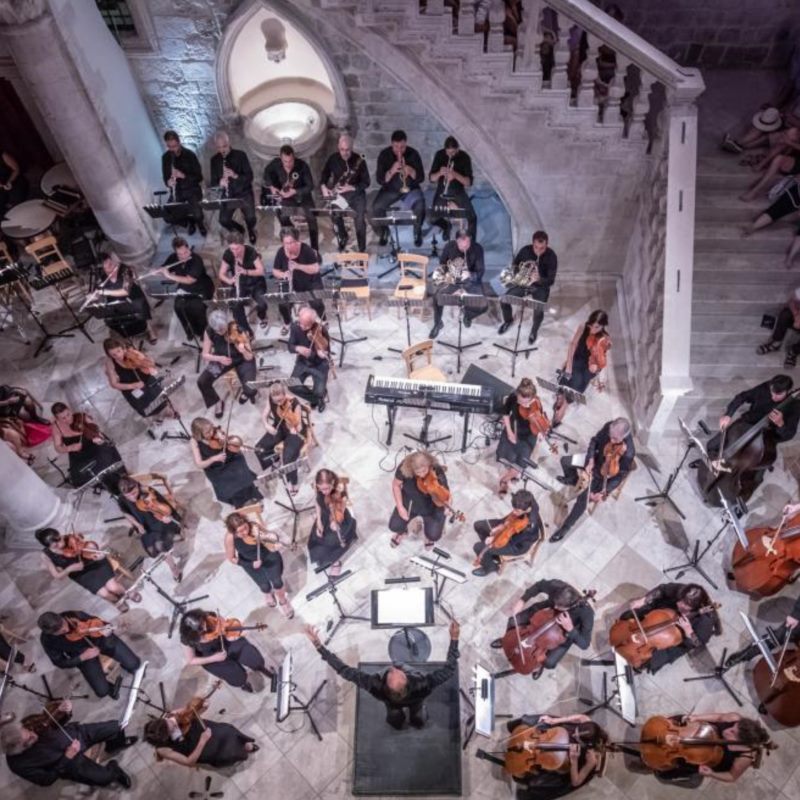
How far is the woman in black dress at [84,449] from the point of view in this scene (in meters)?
8.05

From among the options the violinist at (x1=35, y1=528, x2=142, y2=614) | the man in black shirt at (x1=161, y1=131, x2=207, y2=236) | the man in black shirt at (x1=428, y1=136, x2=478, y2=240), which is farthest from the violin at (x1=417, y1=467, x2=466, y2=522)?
the man in black shirt at (x1=161, y1=131, x2=207, y2=236)

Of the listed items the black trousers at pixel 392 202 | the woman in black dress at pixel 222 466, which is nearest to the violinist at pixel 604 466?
the woman in black dress at pixel 222 466

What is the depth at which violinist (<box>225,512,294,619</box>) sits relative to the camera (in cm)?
686

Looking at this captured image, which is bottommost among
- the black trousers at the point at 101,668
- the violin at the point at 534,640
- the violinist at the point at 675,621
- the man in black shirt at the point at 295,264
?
the black trousers at the point at 101,668

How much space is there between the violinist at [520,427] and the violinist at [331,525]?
6.18 ft

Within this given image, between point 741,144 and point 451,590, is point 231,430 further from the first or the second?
point 741,144

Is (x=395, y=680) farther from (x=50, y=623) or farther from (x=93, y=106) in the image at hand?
(x=93, y=106)

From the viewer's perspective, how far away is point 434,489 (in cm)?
741

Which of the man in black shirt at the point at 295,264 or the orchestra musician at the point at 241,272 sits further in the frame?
the orchestra musician at the point at 241,272

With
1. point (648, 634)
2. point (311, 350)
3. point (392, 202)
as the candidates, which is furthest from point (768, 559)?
point (392, 202)

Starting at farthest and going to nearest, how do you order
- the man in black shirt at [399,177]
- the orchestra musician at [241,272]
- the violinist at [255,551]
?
the man in black shirt at [399,177] → the orchestra musician at [241,272] → the violinist at [255,551]

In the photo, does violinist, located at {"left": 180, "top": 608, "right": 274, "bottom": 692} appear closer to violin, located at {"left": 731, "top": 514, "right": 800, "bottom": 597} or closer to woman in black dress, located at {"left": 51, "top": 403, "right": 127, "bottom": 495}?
woman in black dress, located at {"left": 51, "top": 403, "right": 127, "bottom": 495}

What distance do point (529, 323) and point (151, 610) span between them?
6.05 meters

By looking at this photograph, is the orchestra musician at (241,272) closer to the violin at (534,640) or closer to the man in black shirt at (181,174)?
the man in black shirt at (181,174)
